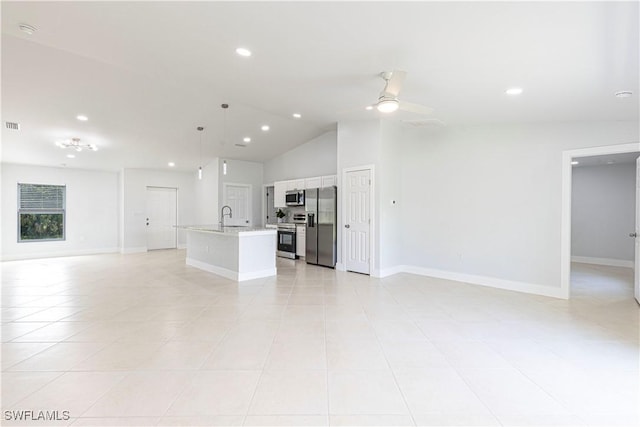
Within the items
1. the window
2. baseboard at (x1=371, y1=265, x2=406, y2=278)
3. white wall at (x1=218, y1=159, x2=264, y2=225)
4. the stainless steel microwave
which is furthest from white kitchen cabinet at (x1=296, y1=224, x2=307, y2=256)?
the window

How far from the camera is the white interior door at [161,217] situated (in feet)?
31.9

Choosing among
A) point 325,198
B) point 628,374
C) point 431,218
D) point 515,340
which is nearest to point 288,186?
point 325,198

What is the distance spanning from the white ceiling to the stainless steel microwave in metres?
2.32

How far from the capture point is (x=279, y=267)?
21.6 ft

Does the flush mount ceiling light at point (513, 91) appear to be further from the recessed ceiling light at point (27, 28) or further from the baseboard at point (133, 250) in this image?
the baseboard at point (133, 250)

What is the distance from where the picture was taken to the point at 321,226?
6.61 meters

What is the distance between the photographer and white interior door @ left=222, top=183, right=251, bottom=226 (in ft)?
28.9

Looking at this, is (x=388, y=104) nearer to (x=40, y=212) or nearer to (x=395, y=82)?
(x=395, y=82)

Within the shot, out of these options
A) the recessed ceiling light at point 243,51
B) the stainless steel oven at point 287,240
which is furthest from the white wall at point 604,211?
the recessed ceiling light at point 243,51

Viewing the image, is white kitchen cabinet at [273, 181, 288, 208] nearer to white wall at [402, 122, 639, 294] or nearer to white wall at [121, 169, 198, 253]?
white wall at [402, 122, 639, 294]

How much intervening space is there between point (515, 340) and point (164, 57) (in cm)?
481

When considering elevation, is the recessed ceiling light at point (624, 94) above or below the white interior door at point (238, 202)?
above

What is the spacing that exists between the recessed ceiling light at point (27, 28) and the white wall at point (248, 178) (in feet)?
18.3

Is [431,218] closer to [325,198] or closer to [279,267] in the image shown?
[325,198]
